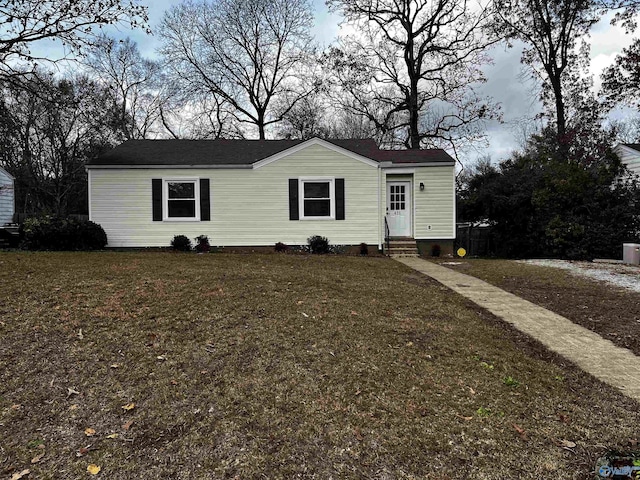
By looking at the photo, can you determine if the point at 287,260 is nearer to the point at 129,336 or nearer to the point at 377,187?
the point at 377,187

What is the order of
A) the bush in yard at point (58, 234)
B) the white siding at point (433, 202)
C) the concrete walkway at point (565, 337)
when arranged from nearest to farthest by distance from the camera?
1. the concrete walkway at point (565, 337)
2. the bush in yard at point (58, 234)
3. the white siding at point (433, 202)

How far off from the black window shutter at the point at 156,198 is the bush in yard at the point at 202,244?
1442mm

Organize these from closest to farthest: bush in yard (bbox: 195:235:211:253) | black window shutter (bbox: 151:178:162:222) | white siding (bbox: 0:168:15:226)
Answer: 1. bush in yard (bbox: 195:235:211:253)
2. black window shutter (bbox: 151:178:162:222)
3. white siding (bbox: 0:168:15:226)

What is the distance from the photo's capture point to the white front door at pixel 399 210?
557 inches

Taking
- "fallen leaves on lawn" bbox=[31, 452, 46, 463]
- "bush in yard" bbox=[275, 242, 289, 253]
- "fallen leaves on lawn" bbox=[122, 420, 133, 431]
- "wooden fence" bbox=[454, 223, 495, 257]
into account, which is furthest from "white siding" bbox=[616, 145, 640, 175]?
"fallen leaves on lawn" bbox=[31, 452, 46, 463]

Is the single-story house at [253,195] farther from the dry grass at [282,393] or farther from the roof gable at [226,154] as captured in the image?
the dry grass at [282,393]

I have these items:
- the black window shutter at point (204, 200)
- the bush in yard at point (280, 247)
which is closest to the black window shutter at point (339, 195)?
the bush in yard at point (280, 247)

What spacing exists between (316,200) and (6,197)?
54.0 feet

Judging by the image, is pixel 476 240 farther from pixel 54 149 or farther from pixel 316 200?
pixel 54 149

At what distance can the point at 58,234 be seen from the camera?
12062 mm

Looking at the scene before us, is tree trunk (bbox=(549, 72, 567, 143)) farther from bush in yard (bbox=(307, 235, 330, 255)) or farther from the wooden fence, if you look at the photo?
bush in yard (bbox=(307, 235, 330, 255))

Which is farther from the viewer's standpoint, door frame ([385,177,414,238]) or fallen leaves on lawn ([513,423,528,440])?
door frame ([385,177,414,238])

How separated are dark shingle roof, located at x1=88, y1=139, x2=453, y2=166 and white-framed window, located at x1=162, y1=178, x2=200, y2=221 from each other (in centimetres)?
64

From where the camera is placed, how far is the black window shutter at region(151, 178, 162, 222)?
43.2 feet
